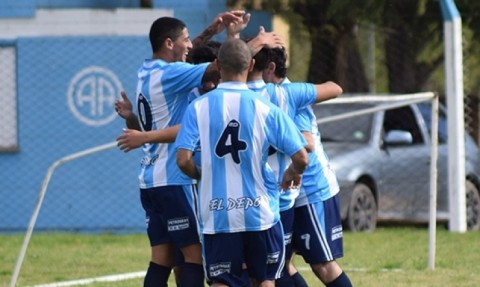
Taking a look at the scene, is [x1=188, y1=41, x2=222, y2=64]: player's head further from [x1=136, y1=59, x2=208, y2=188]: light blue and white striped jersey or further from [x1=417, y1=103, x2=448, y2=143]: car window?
[x1=417, y1=103, x2=448, y2=143]: car window

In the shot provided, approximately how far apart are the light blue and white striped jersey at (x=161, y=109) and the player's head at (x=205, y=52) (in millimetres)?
474

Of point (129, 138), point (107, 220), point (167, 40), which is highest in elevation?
point (167, 40)

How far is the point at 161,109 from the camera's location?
824 centimetres

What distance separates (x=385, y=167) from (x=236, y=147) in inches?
341

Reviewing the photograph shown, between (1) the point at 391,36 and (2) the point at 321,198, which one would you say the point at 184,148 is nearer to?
(2) the point at 321,198

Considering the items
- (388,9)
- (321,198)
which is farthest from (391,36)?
(321,198)

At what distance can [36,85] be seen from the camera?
1557 centimetres

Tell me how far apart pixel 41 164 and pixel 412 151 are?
4.49 meters

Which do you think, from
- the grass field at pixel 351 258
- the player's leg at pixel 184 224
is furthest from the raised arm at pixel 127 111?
the grass field at pixel 351 258

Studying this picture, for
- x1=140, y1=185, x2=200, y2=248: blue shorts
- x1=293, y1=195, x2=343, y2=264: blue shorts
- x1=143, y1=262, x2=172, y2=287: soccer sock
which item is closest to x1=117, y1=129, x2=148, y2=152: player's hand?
x1=140, y1=185, x2=200, y2=248: blue shorts

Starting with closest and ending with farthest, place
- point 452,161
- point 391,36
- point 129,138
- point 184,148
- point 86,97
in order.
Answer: point 184,148
point 129,138
point 452,161
point 86,97
point 391,36

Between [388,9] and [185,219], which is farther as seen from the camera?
[388,9]

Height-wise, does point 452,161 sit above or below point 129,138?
below

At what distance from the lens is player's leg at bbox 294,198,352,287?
328 inches
